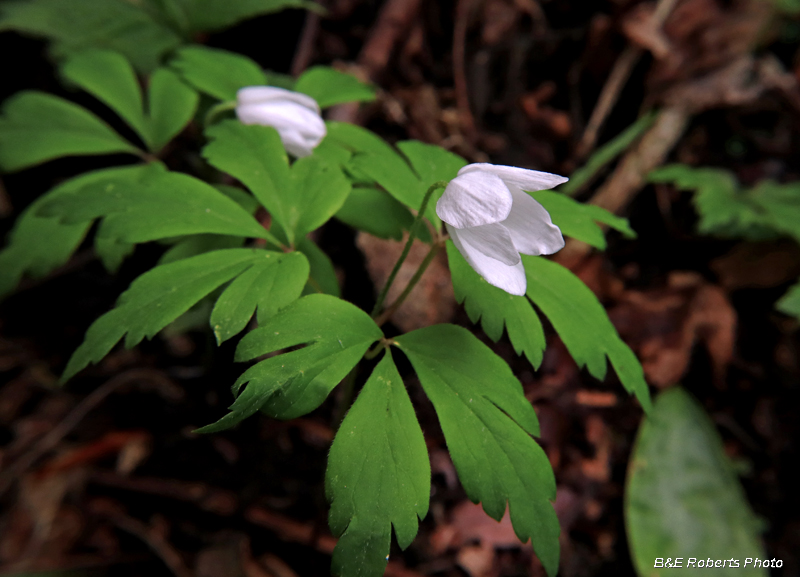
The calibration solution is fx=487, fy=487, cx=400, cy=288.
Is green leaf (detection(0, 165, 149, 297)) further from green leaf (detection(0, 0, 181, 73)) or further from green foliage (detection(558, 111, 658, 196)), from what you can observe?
green foliage (detection(558, 111, 658, 196))

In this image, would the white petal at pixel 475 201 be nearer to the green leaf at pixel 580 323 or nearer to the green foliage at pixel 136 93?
the green leaf at pixel 580 323

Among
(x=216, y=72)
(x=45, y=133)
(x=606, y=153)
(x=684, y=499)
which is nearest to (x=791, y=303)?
(x=684, y=499)

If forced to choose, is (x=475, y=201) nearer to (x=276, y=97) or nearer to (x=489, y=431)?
(x=489, y=431)

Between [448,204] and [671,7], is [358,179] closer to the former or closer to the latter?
[448,204]

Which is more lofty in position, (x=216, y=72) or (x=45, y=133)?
(x=216, y=72)

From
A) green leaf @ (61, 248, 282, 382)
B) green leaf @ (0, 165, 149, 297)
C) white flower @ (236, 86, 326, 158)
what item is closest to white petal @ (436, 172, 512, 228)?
green leaf @ (61, 248, 282, 382)

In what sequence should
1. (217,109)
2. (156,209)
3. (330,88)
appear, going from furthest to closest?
(330,88) < (217,109) < (156,209)

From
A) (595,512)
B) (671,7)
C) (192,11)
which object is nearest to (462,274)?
(595,512)

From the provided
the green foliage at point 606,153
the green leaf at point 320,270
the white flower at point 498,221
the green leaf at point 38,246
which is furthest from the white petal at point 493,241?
the green foliage at point 606,153
